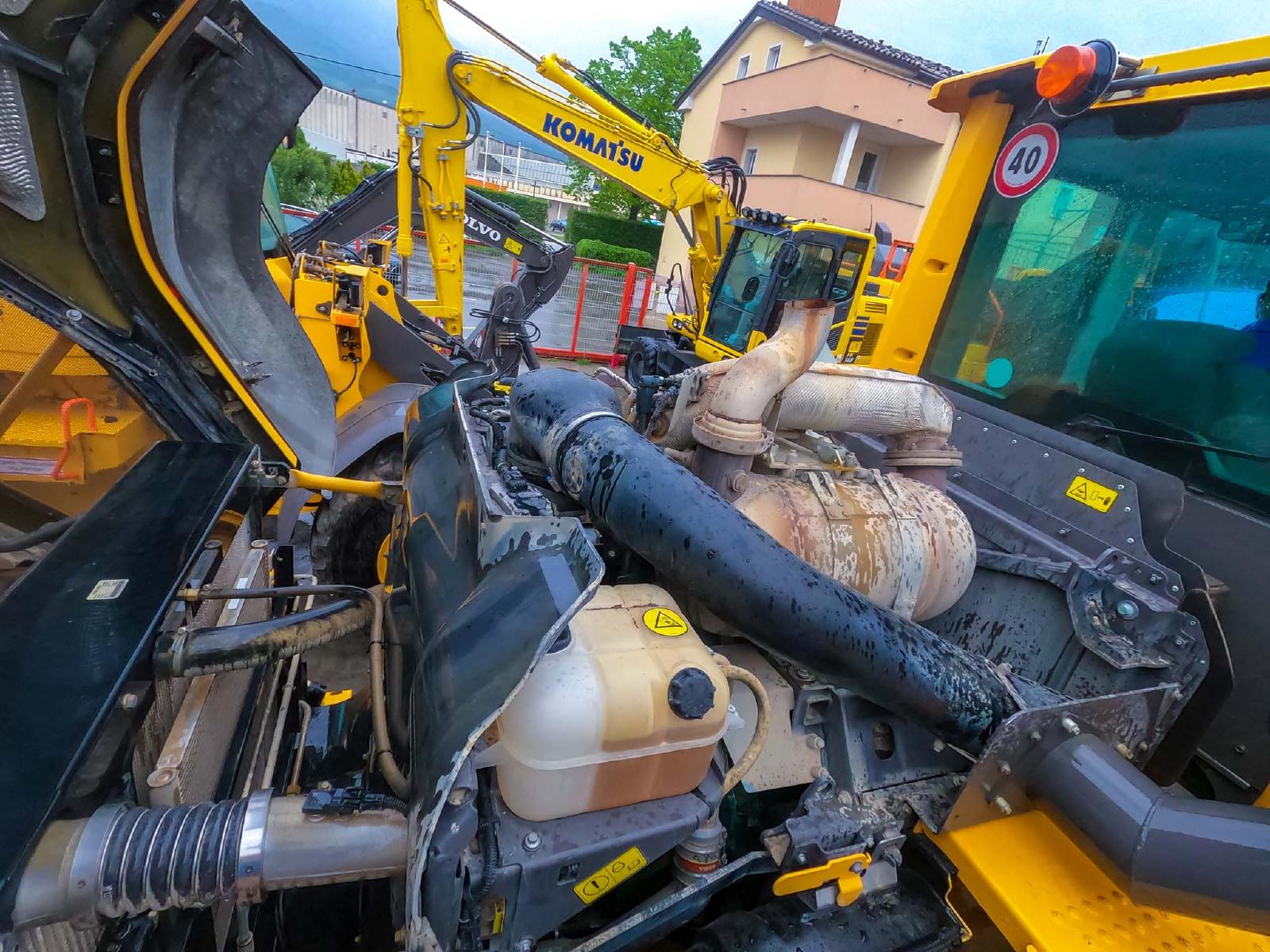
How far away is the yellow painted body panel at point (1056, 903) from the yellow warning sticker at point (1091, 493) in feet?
3.43

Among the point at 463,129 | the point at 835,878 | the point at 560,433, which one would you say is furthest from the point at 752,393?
the point at 463,129

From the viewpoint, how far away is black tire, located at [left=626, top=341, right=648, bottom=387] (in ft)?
32.0

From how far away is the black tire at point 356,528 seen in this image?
3854mm

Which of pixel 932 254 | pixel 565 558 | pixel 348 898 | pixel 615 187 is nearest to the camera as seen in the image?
pixel 565 558

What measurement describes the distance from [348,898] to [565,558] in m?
1.15

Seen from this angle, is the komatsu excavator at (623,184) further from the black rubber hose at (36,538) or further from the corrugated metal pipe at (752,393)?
the black rubber hose at (36,538)

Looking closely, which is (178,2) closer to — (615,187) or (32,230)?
(32,230)

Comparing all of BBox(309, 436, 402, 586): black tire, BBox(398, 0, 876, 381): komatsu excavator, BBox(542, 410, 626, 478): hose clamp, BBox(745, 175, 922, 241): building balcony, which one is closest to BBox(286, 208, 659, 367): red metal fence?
BBox(398, 0, 876, 381): komatsu excavator

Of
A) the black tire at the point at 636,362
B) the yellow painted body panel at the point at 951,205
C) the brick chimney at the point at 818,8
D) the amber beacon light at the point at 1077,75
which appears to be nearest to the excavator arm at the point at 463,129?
the black tire at the point at 636,362

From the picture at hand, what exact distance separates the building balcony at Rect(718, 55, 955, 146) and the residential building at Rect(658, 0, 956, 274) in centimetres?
3

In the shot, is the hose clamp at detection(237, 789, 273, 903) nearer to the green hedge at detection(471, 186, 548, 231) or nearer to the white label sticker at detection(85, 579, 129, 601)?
the white label sticker at detection(85, 579, 129, 601)

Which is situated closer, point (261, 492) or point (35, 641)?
point (35, 641)

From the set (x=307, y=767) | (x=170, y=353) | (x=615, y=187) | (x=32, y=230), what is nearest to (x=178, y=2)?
(x=32, y=230)

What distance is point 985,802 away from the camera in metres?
1.86
